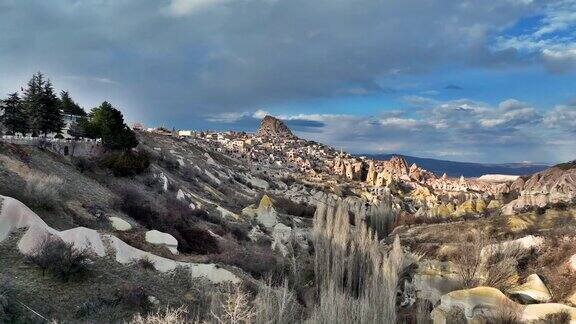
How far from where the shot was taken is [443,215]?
238ft

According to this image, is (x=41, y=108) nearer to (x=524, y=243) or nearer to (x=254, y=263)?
(x=254, y=263)

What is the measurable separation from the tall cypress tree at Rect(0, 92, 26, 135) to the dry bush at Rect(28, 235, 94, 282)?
102 ft

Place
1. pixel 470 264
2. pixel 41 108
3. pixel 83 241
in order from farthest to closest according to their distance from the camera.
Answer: pixel 41 108
pixel 470 264
pixel 83 241

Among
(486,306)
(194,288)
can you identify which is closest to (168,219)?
(194,288)

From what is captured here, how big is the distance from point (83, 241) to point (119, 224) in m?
5.43

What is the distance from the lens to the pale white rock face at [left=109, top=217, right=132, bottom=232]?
23.7 metres

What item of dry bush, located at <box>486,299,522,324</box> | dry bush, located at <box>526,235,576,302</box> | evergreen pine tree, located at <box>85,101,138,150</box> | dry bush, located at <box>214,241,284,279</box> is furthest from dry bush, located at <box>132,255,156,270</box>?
evergreen pine tree, located at <box>85,101,138,150</box>

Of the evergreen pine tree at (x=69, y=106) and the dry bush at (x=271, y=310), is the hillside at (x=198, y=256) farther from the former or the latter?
the evergreen pine tree at (x=69, y=106)

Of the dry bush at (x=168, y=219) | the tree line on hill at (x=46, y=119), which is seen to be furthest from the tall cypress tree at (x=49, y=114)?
the dry bush at (x=168, y=219)

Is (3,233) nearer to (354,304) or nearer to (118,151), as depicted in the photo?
(354,304)

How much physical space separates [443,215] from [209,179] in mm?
35426

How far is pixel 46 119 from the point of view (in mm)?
42594

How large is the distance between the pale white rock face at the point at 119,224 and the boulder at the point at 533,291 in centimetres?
2003

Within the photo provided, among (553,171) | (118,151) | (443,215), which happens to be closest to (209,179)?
(118,151)
